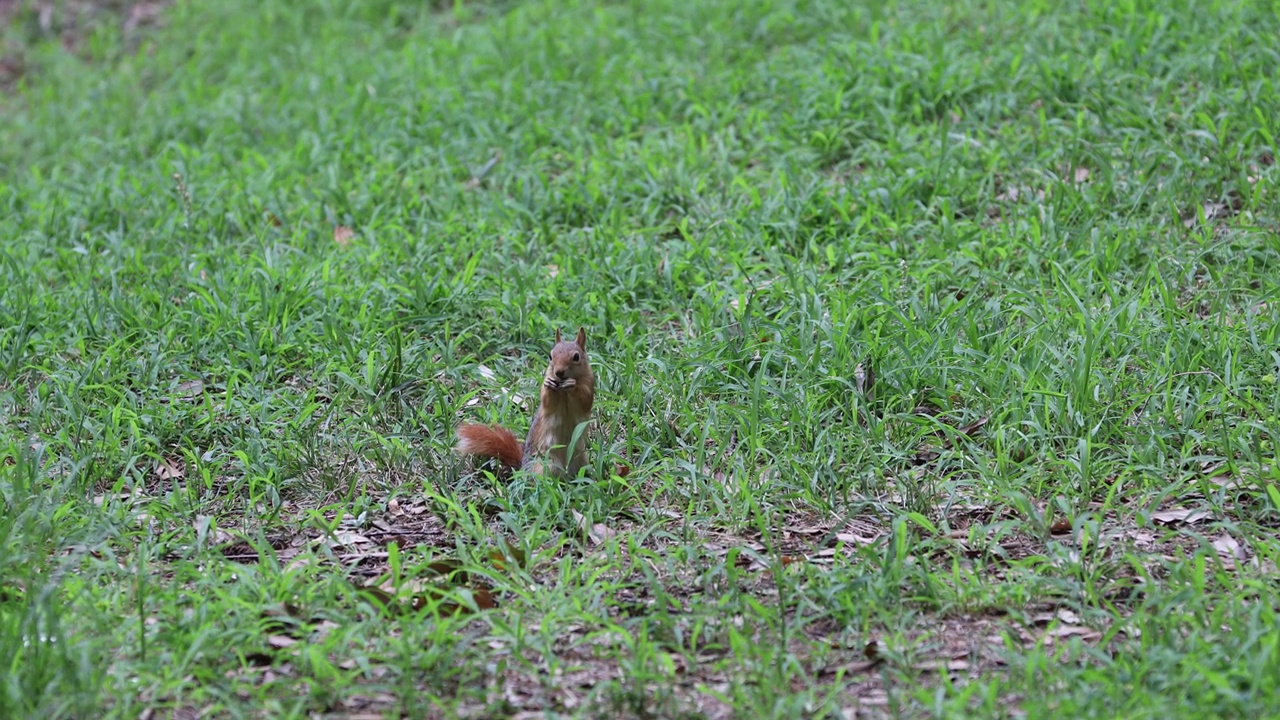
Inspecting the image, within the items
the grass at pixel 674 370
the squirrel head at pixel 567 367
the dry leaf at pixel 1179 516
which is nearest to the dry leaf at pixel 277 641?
the grass at pixel 674 370

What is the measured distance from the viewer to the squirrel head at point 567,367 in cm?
378

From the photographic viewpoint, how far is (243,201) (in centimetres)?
605

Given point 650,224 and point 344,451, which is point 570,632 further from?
point 650,224

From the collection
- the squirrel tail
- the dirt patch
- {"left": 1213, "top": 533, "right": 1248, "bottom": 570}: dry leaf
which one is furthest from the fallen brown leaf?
the dirt patch

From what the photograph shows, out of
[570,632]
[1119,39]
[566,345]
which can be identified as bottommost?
[570,632]

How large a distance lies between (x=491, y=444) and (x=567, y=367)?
1.14 ft

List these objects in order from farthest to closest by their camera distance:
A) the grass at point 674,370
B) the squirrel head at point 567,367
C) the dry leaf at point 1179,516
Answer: the squirrel head at point 567,367, the dry leaf at point 1179,516, the grass at point 674,370

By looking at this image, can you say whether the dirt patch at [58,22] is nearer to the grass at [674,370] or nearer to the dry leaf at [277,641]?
the grass at [674,370]

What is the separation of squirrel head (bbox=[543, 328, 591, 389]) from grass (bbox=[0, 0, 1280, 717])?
0.92 ft

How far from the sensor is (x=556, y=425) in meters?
3.84

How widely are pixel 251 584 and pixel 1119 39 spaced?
16.2ft

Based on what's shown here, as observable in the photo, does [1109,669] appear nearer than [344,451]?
Yes

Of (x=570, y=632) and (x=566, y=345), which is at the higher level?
(x=566, y=345)

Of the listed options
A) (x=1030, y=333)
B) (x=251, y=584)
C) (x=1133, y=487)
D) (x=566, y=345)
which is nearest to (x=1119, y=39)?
(x=1030, y=333)
